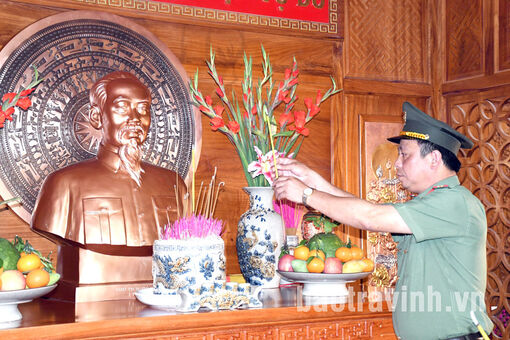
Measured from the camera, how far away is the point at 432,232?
6.55ft

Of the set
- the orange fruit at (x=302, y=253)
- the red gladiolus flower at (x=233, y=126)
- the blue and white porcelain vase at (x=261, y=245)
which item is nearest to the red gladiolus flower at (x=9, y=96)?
the red gladiolus flower at (x=233, y=126)

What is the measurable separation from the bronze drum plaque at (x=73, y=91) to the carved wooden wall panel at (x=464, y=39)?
4.95ft

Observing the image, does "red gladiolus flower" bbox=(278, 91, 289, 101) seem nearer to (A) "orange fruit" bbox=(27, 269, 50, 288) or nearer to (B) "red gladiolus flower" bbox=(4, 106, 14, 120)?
(B) "red gladiolus flower" bbox=(4, 106, 14, 120)

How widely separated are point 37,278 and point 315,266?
956 mm

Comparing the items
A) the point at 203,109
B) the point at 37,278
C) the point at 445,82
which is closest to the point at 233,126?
the point at 203,109

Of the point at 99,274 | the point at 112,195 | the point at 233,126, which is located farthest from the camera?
the point at 233,126

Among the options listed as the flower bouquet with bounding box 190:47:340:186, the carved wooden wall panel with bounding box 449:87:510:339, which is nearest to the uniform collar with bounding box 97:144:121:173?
the flower bouquet with bounding box 190:47:340:186

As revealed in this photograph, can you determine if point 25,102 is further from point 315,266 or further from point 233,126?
point 315,266

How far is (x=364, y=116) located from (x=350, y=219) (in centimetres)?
147

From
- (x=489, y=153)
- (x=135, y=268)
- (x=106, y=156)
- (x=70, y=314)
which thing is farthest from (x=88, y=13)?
(x=489, y=153)

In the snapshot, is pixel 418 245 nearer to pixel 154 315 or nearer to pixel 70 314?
pixel 154 315

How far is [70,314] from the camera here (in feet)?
6.68

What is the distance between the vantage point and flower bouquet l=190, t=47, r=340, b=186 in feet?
9.03
